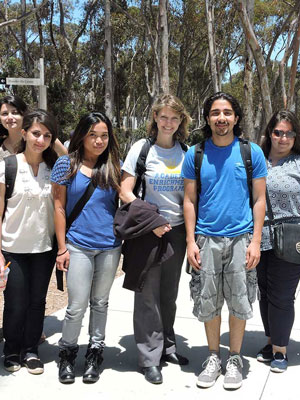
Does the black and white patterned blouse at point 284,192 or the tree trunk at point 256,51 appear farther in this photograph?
the tree trunk at point 256,51

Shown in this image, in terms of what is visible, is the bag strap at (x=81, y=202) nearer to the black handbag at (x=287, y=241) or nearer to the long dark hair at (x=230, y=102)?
the long dark hair at (x=230, y=102)

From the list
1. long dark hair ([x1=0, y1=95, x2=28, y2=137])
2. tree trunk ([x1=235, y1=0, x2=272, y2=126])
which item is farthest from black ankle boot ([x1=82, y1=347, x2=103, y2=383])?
tree trunk ([x1=235, y1=0, x2=272, y2=126])

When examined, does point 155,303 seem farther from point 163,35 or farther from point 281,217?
point 163,35

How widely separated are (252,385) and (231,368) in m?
0.18

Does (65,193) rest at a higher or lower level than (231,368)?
higher

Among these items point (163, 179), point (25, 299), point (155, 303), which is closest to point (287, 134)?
point (163, 179)

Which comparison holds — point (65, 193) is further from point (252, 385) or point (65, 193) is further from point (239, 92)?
point (239, 92)

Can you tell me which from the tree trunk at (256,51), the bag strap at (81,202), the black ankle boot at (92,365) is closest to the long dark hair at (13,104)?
the bag strap at (81,202)

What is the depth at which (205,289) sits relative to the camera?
10.8 ft

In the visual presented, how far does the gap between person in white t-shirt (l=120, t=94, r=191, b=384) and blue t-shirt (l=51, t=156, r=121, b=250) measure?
0.62 feet

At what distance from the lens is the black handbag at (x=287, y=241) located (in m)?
3.47

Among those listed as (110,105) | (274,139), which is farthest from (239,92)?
(274,139)

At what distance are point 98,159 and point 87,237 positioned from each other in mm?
581

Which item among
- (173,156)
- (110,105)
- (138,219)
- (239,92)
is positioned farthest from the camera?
(239,92)
